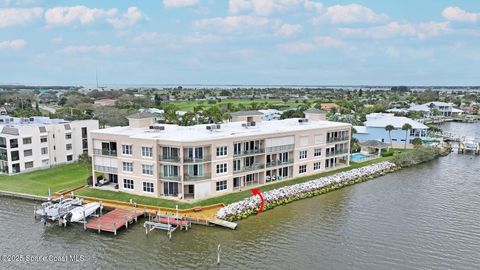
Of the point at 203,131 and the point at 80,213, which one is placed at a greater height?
the point at 203,131

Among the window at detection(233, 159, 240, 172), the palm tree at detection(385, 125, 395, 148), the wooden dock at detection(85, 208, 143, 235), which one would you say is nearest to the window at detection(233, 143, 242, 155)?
the window at detection(233, 159, 240, 172)

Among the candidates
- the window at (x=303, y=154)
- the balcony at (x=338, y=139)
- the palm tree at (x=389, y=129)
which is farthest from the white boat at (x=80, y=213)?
the palm tree at (x=389, y=129)

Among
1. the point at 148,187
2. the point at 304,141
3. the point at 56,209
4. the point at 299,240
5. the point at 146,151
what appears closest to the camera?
the point at 299,240

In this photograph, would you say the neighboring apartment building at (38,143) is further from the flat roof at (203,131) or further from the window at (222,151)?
the window at (222,151)

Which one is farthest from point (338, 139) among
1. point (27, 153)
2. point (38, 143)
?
point (27, 153)

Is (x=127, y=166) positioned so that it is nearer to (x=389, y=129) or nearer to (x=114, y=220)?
(x=114, y=220)
